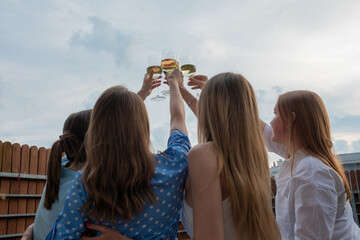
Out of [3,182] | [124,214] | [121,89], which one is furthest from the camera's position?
[3,182]

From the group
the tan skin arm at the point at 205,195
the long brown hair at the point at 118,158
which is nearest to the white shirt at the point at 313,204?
the tan skin arm at the point at 205,195

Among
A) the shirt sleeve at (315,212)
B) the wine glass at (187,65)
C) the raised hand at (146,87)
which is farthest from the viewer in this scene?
the wine glass at (187,65)

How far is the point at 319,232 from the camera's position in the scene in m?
1.75

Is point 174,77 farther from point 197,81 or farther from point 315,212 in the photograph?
point 315,212

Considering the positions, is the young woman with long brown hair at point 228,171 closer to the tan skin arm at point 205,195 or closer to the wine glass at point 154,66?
the tan skin arm at point 205,195

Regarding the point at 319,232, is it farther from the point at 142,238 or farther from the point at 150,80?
the point at 150,80

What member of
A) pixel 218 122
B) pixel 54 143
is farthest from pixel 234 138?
pixel 54 143

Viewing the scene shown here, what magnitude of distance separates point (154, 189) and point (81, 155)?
2.11 feet

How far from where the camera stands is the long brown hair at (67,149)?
1.84 meters

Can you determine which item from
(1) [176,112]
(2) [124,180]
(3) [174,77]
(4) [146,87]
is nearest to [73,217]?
(2) [124,180]

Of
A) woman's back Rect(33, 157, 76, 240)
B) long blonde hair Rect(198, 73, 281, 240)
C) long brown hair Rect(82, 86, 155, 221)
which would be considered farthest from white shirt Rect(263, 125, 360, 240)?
woman's back Rect(33, 157, 76, 240)

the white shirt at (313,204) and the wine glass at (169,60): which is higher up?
the wine glass at (169,60)

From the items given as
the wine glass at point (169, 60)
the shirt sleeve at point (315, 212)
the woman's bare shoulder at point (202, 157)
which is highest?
the wine glass at point (169, 60)

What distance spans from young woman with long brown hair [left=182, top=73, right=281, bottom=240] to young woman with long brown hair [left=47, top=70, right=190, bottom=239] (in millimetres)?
129
